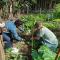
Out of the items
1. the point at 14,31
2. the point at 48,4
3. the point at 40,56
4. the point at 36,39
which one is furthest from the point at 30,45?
the point at 48,4

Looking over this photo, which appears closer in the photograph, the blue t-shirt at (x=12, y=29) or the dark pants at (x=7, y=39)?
the dark pants at (x=7, y=39)

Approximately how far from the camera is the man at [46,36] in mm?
8275

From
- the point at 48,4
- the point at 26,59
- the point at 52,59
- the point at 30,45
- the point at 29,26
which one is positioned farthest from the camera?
the point at 48,4

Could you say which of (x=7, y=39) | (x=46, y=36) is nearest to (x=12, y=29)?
(x=7, y=39)

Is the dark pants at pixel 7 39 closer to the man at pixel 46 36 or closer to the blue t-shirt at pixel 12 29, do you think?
the blue t-shirt at pixel 12 29

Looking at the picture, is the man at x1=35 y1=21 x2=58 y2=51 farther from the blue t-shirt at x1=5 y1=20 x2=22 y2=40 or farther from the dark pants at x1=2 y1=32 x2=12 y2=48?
the blue t-shirt at x1=5 y1=20 x2=22 y2=40

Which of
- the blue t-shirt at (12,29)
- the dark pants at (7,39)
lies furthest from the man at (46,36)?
the blue t-shirt at (12,29)

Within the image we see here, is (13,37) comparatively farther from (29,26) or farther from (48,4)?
(48,4)

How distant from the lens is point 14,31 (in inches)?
392

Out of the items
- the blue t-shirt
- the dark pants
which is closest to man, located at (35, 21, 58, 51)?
the dark pants

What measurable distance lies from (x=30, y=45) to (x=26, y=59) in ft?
3.11

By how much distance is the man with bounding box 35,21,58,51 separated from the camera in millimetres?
8275

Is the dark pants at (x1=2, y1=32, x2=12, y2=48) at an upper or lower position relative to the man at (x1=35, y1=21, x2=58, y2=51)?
lower

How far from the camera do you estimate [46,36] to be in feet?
27.9
